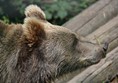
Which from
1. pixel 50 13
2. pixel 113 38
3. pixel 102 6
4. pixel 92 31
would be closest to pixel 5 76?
pixel 113 38

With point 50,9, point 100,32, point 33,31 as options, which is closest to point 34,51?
point 33,31

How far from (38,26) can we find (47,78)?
595 mm

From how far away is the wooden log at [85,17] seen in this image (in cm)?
778

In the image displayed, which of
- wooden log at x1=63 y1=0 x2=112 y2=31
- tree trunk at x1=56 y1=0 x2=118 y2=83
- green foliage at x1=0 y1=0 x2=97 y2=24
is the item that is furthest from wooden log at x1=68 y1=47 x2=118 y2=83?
green foliage at x1=0 y1=0 x2=97 y2=24

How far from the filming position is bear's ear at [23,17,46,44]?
514 cm

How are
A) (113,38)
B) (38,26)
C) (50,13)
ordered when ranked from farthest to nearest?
(50,13)
(113,38)
(38,26)

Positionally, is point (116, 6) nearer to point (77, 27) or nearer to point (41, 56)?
point (77, 27)

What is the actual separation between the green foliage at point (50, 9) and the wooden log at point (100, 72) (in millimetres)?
2867

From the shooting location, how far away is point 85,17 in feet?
26.0

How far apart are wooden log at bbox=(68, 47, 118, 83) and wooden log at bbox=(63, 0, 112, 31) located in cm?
139

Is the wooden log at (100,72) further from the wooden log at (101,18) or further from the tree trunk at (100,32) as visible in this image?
the wooden log at (101,18)

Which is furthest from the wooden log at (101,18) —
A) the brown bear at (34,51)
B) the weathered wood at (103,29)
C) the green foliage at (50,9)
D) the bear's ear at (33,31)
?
the bear's ear at (33,31)

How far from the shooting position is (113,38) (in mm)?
7004

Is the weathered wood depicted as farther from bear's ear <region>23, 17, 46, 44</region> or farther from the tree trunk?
bear's ear <region>23, 17, 46, 44</region>
